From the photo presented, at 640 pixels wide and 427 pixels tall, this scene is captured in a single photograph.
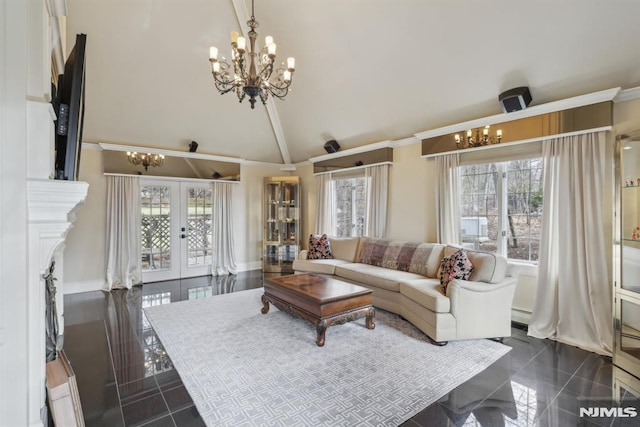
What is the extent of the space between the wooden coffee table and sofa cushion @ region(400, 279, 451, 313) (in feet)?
1.68

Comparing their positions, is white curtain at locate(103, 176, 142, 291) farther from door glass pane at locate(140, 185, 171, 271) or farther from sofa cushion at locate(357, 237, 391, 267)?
sofa cushion at locate(357, 237, 391, 267)

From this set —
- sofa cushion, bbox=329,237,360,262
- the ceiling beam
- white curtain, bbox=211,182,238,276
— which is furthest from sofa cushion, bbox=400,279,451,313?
the ceiling beam

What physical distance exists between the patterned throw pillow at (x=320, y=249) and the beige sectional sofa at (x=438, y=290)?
0.77 metres

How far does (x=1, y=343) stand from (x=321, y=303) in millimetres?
2318

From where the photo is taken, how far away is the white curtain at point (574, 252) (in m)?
2.98

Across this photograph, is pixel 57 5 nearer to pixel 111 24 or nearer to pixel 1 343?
pixel 1 343

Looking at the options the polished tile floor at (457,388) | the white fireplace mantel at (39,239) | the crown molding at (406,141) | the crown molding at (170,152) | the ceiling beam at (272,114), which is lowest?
the polished tile floor at (457,388)

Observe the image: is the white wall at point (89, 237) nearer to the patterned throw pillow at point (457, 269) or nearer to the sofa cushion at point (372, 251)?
the sofa cushion at point (372, 251)

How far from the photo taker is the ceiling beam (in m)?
4.39

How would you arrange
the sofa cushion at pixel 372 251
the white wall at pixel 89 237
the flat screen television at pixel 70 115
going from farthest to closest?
the white wall at pixel 89 237
the sofa cushion at pixel 372 251
the flat screen television at pixel 70 115

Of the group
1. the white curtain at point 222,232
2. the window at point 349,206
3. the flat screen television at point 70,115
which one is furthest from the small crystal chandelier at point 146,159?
the flat screen television at point 70,115

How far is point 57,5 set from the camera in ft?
5.74

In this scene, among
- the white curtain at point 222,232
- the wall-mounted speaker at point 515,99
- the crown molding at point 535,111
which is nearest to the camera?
the crown molding at point 535,111

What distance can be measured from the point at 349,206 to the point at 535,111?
11.7 ft
